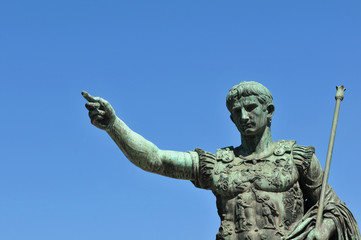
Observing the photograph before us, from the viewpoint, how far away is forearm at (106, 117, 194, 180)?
45.8 feet

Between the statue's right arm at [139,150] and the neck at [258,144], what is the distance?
0.86 meters

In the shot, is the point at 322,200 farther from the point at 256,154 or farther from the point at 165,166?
the point at 165,166

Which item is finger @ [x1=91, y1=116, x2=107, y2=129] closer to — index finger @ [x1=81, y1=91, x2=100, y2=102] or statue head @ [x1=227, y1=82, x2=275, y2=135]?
index finger @ [x1=81, y1=91, x2=100, y2=102]

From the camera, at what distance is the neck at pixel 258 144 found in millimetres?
14609

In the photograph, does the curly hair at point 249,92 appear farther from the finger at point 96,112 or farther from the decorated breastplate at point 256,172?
the finger at point 96,112

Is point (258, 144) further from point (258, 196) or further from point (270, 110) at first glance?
point (258, 196)

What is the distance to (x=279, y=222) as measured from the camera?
13992 mm

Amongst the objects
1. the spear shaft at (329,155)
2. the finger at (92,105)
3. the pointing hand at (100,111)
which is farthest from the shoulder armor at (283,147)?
the finger at (92,105)

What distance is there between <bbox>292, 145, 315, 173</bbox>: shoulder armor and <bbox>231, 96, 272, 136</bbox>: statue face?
693 millimetres

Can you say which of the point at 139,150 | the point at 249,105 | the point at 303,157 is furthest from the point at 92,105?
the point at 303,157

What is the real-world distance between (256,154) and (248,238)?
1.47 metres

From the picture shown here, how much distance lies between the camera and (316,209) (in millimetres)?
14148

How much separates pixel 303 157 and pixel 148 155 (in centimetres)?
247

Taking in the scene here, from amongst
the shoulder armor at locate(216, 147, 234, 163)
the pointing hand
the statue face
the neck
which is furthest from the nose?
the pointing hand
